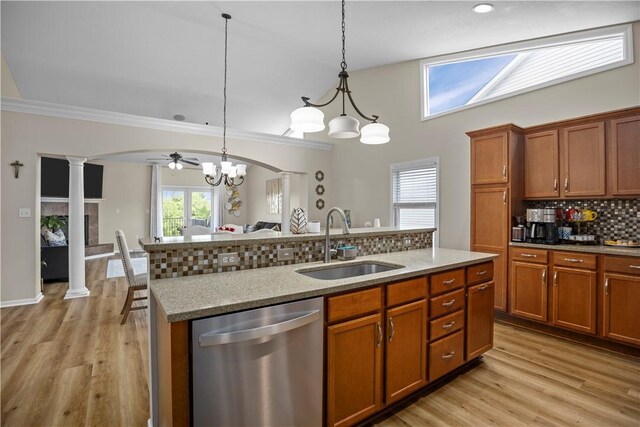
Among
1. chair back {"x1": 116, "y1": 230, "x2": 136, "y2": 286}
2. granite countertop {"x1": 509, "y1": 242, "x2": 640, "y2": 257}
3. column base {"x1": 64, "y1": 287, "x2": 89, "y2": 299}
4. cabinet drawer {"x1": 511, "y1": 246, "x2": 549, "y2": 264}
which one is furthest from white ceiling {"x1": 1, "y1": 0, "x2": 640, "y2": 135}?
column base {"x1": 64, "y1": 287, "x2": 89, "y2": 299}

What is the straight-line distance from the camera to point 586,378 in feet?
7.84

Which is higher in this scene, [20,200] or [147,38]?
[147,38]

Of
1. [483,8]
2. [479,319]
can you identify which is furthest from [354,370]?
[483,8]

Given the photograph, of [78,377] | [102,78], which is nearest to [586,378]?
[78,377]

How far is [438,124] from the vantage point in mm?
4664

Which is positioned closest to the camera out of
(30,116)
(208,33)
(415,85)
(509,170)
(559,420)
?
(559,420)

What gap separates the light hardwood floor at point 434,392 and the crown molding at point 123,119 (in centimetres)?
273

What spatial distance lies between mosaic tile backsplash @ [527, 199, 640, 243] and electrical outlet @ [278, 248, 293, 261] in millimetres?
3214

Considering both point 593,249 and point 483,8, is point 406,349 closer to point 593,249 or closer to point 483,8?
point 593,249

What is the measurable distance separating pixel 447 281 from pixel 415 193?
3.03 m

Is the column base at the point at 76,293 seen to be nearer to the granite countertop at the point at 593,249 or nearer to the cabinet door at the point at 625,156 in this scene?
the granite countertop at the point at 593,249

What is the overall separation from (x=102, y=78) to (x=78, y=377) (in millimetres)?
4782

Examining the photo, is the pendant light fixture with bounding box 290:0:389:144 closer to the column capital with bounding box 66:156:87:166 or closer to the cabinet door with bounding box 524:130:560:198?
the cabinet door with bounding box 524:130:560:198

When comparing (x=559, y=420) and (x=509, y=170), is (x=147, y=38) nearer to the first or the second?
(x=509, y=170)
